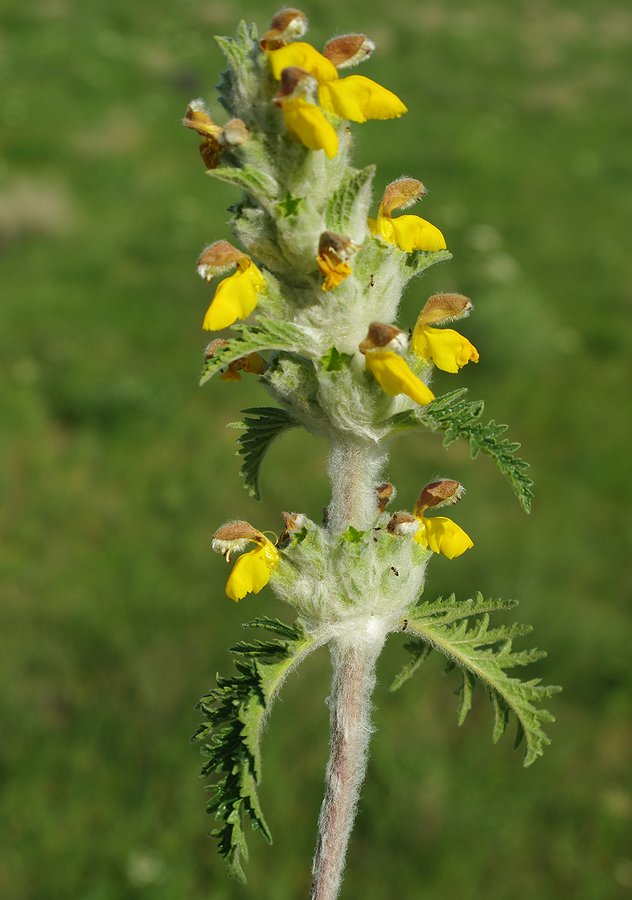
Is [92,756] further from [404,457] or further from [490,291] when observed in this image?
[490,291]

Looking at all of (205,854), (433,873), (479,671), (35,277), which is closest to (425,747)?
(433,873)

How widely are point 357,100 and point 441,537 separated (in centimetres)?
A: 82

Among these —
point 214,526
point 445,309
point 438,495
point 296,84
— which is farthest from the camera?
point 214,526

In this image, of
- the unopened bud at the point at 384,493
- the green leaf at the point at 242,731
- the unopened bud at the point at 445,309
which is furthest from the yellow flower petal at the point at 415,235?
the green leaf at the point at 242,731

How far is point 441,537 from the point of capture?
168 centimetres

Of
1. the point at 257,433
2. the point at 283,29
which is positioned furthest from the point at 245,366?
the point at 283,29

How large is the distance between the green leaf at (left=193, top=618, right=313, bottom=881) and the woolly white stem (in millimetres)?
218

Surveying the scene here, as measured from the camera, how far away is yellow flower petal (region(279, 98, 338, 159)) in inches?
51.8

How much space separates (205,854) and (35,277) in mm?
7321

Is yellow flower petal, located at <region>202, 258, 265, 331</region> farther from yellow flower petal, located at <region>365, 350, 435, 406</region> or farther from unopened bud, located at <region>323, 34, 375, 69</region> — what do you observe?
unopened bud, located at <region>323, 34, 375, 69</region>

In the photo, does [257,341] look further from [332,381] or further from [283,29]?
[283,29]

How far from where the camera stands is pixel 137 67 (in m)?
17.5

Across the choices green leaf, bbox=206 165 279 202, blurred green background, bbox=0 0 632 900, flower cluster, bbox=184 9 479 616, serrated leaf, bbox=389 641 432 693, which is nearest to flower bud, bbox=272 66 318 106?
flower cluster, bbox=184 9 479 616

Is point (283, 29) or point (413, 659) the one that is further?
point (413, 659)
